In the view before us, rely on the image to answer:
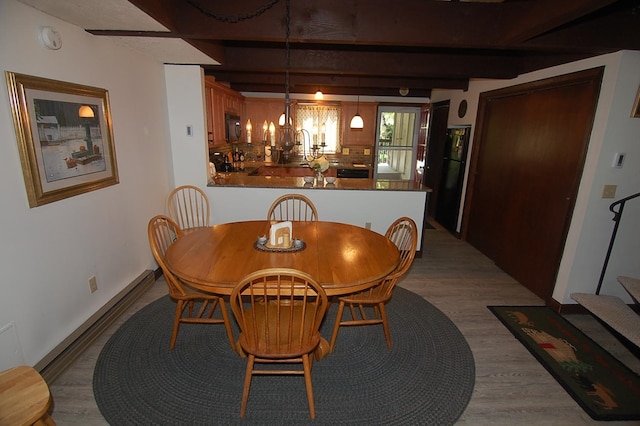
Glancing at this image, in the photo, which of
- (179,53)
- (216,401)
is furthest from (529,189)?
(179,53)

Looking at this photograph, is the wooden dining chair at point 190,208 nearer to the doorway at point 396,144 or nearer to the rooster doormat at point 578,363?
the rooster doormat at point 578,363

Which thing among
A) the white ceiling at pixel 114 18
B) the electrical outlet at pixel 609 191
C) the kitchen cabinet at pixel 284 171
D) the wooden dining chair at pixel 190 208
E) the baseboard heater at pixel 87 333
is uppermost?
the white ceiling at pixel 114 18

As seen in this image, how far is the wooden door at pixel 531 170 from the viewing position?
2816mm

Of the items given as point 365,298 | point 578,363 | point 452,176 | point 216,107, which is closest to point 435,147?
point 452,176

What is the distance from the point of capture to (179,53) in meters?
2.91

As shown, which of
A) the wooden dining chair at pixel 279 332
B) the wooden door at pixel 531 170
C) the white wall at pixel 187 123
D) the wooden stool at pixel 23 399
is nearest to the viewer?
the wooden stool at pixel 23 399

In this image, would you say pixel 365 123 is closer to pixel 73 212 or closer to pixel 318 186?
pixel 318 186

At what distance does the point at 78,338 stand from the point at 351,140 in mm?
5399

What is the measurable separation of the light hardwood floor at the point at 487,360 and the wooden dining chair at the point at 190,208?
28.8 inches

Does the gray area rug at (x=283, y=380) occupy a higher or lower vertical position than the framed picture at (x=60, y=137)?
lower

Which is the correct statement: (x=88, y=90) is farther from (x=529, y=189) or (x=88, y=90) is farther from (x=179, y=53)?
(x=529, y=189)

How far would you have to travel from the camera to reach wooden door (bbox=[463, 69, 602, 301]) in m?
2.82

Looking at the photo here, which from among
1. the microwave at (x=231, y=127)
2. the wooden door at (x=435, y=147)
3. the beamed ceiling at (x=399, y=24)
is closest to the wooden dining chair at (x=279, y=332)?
the beamed ceiling at (x=399, y=24)

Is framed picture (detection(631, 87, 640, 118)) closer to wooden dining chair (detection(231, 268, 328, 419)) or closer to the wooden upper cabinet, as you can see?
wooden dining chair (detection(231, 268, 328, 419))
